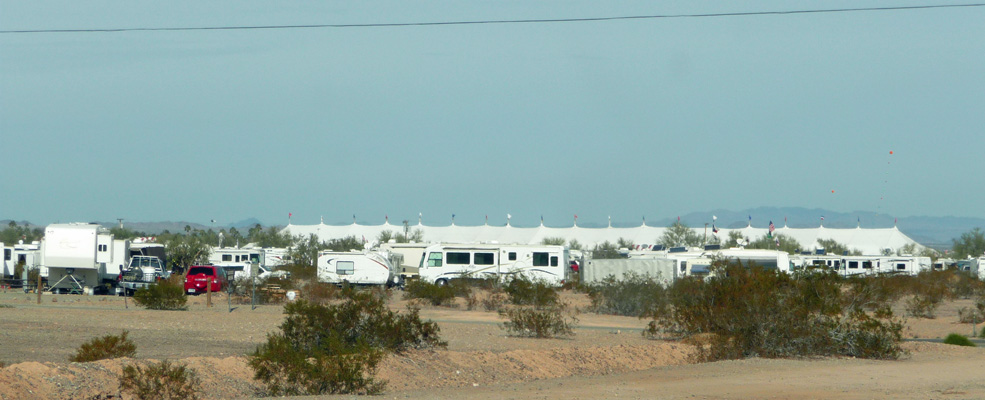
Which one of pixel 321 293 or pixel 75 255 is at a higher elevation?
pixel 75 255

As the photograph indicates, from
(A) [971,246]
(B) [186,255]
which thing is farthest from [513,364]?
(A) [971,246]

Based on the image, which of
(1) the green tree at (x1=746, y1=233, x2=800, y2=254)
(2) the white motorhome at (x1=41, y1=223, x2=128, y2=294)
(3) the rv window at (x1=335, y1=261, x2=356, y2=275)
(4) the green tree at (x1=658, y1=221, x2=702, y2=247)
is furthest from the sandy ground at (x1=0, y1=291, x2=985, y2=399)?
(4) the green tree at (x1=658, y1=221, x2=702, y2=247)

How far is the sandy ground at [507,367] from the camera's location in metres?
11.6

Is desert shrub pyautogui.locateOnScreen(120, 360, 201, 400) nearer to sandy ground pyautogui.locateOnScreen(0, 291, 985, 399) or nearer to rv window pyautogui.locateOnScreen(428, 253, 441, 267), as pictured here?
sandy ground pyautogui.locateOnScreen(0, 291, 985, 399)

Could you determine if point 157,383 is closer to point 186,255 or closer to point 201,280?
point 201,280

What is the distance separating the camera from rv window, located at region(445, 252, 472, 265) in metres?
39.3

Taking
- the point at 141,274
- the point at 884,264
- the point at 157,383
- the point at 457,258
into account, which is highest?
the point at 884,264

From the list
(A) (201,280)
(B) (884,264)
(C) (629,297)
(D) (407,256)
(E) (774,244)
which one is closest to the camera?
(C) (629,297)

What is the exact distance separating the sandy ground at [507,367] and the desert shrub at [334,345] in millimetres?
355

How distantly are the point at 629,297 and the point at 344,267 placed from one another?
13714 mm

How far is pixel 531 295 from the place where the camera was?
30.1 m

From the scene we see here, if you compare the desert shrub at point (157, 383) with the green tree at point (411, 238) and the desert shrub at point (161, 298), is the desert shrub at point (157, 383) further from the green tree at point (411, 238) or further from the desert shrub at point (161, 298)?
the green tree at point (411, 238)

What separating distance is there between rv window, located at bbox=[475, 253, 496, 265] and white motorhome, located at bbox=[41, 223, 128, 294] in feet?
46.6

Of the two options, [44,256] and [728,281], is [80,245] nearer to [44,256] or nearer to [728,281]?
[44,256]
